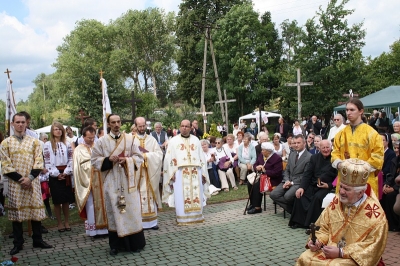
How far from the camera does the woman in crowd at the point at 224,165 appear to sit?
37.6 feet

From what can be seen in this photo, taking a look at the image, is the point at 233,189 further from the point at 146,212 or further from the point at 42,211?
the point at 42,211

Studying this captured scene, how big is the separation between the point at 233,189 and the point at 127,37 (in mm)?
44268

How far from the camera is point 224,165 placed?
38.1ft

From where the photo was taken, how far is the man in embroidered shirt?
616 cm

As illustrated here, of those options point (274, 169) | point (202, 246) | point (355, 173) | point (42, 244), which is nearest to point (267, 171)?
point (274, 169)

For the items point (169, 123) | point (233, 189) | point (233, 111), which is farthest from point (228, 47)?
point (233, 189)

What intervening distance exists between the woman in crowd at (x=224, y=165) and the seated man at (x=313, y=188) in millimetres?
4079

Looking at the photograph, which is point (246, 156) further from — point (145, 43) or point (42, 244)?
point (145, 43)

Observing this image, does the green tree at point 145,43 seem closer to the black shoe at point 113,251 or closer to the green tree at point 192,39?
the green tree at point 192,39

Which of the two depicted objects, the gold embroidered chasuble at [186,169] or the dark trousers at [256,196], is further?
the dark trousers at [256,196]

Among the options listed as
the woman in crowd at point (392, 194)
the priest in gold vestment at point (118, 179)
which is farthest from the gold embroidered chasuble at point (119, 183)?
the woman in crowd at point (392, 194)

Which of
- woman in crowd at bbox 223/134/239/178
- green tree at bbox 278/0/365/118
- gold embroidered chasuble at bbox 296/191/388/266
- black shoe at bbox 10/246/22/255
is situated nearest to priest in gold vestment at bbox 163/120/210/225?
black shoe at bbox 10/246/22/255

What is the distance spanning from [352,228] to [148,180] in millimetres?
4516

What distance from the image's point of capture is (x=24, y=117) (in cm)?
630
